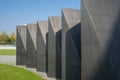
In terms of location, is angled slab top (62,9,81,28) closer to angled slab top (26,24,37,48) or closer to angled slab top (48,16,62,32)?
angled slab top (48,16,62,32)

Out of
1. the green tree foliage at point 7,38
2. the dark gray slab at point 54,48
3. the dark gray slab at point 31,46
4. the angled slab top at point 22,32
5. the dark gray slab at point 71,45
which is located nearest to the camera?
the dark gray slab at point 71,45

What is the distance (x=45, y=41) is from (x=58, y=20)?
2272mm

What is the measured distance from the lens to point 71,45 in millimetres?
12336

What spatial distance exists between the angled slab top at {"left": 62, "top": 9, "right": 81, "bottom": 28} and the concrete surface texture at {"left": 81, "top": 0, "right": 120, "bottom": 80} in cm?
231

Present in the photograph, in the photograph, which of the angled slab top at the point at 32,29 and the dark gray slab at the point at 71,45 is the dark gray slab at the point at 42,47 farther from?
the dark gray slab at the point at 71,45

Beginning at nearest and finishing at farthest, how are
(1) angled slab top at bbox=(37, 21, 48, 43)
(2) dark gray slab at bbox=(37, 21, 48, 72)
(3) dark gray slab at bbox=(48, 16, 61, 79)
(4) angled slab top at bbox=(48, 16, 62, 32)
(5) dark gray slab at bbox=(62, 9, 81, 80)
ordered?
(5) dark gray slab at bbox=(62, 9, 81, 80)
(3) dark gray slab at bbox=(48, 16, 61, 79)
(4) angled slab top at bbox=(48, 16, 62, 32)
(2) dark gray slab at bbox=(37, 21, 48, 72)
(1) angled slab top at bbox=(37, 21, 48, 43)

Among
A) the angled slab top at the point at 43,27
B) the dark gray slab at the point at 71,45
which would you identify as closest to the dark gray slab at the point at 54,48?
the dark gray slab at the point at 71,45

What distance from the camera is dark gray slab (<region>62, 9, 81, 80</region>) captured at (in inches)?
475

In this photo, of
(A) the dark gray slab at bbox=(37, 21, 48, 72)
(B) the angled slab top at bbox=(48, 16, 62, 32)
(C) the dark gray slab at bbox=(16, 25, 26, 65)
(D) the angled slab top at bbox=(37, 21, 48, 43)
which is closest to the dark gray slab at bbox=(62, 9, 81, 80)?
(B) the angled slab top at bbox=(48, 16, 62, 32)

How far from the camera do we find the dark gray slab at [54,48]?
14953mm

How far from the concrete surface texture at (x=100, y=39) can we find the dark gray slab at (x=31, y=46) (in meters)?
8.88

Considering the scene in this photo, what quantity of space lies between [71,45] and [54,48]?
3.21 metres

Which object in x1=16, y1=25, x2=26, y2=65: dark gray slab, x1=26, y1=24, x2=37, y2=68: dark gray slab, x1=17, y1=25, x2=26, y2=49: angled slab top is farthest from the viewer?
x1=17, y1=25, x2=26, y2=49: angled slab top

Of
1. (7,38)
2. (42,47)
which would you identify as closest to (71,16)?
(42,47)
